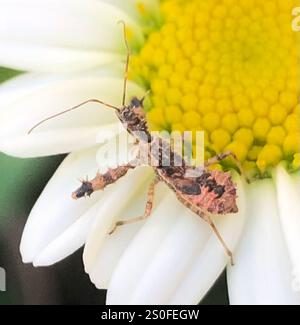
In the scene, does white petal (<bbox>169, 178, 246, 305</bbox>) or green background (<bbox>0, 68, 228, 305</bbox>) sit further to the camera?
green background (<bbox>0, 68, 228, 305</bbox>)

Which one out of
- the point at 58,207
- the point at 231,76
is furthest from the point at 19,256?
the point at 231,76

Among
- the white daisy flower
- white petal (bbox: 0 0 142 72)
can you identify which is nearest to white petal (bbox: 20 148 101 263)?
the white daisy flower

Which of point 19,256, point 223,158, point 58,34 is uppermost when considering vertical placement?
point 58,34

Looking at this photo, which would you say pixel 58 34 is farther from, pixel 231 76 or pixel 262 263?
pixel 262 263

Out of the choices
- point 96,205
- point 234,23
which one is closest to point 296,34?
point 234,23

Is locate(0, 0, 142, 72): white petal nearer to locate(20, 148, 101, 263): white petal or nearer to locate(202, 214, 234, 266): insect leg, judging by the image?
locate(20, 148, 101, 263): white petal

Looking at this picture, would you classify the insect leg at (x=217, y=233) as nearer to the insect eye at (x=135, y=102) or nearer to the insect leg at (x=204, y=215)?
the insect leg at (x=204, y=215)
